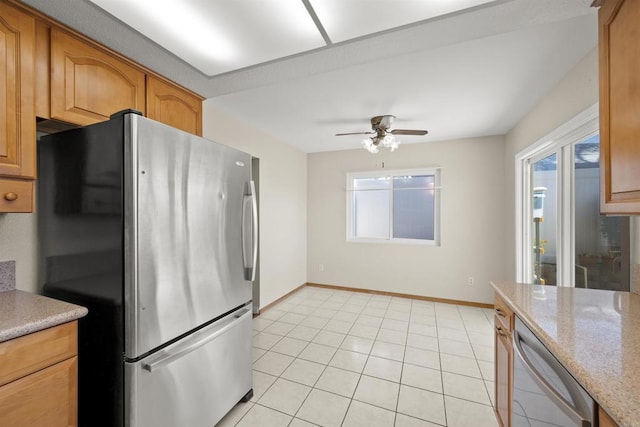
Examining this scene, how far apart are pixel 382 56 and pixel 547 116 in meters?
1.80

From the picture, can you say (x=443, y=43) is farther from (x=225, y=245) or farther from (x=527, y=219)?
(x=527, y=219)

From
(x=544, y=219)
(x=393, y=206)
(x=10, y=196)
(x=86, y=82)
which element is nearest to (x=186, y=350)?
(x=10, y=196)

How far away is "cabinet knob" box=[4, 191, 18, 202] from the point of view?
46.4 inches

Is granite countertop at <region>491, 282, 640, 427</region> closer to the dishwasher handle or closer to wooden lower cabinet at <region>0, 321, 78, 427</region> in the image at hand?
the dishwasher handle

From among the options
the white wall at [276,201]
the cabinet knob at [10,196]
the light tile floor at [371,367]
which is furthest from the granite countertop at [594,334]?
the white wall at [276,201]


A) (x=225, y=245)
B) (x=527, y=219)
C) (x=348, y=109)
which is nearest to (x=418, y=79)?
(x=348, y=109)

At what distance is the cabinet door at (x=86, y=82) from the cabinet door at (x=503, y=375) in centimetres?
255

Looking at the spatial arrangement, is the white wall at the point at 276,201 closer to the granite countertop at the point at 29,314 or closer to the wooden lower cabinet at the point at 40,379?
the granite countertop at the point at 29,314

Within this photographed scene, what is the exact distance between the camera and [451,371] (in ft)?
7.26

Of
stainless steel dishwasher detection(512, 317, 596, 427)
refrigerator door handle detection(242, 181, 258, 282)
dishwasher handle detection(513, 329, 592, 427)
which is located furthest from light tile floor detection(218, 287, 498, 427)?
refrigerator door handle detection(242, 181, 258, 282)

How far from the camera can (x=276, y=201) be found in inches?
151

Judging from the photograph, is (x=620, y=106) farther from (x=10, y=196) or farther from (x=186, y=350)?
(x=10, y=196)

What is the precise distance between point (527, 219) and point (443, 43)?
255 cm

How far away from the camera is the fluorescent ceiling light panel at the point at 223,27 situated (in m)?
1.24
